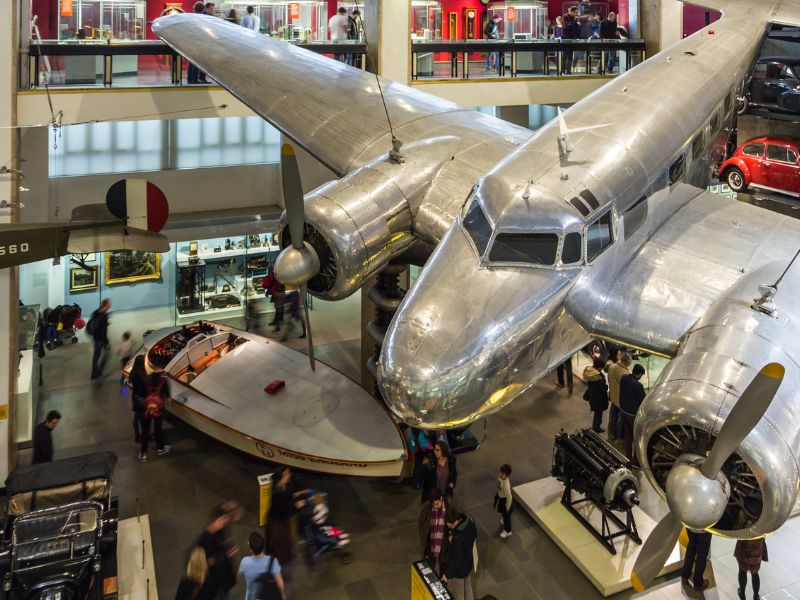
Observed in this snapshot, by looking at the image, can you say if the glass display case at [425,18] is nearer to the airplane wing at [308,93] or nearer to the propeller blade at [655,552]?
the airplane wing at [308,93]

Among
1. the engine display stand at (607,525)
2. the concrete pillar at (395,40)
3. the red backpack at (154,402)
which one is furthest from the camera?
the concrete pillar at (395,40)

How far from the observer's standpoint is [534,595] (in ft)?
25.8

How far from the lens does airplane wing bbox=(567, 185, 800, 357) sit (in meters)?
6.60

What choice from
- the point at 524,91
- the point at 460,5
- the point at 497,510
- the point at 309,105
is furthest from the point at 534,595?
the point at 460,5

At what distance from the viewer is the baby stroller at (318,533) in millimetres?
8023

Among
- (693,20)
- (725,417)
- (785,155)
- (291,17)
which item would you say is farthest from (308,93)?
(693,20)

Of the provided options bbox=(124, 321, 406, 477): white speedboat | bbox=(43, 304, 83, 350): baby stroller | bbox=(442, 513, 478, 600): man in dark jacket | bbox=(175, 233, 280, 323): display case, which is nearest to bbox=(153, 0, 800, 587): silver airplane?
bbox=(442, 513, 478, 600): man in dark jacket

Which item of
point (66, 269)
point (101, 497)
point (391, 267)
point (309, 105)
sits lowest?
point (101, 497)

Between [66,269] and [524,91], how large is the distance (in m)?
10.6

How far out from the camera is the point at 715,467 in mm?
4742

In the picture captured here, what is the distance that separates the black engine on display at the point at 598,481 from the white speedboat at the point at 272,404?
2.13 m

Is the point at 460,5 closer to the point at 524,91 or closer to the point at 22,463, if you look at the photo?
the point at 524,91

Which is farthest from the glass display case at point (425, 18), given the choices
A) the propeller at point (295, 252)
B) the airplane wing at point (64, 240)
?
the propeller at point (295, 252)

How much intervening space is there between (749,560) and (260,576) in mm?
5183
